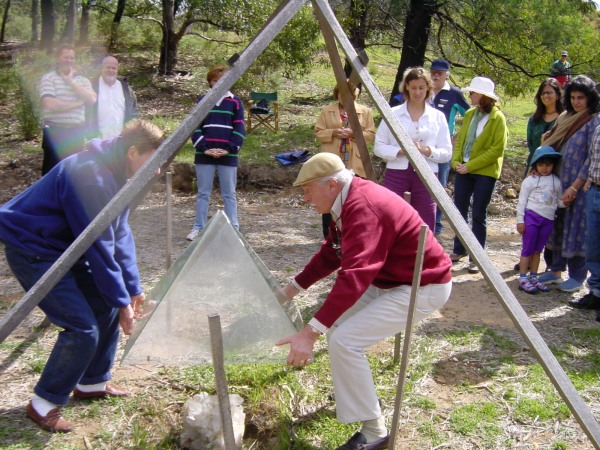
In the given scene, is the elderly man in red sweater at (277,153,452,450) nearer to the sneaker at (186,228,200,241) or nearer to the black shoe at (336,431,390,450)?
the black shoe at (336,431,390,450)

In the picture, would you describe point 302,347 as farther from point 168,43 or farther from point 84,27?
point 84,27

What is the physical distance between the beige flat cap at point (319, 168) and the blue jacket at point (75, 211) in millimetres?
875

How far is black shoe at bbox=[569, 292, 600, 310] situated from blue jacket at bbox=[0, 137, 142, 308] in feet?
12.9

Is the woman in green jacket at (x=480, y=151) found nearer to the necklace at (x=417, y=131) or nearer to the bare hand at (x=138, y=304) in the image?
the necklace at (x=417, y=131)

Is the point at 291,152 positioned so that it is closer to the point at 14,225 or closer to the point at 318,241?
the point at 318,241

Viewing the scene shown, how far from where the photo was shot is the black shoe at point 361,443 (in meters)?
3.08

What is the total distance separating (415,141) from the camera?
503 cm

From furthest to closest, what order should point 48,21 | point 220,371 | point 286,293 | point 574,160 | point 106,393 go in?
point 48,21 < point 574,160 < point 106,393 < point 286,293 < point 220,371

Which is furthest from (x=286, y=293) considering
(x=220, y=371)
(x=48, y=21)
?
(x=48, y=21)

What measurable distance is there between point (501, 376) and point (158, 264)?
3.30 metres

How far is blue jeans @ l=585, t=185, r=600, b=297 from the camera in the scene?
4988mm

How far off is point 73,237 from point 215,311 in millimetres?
805

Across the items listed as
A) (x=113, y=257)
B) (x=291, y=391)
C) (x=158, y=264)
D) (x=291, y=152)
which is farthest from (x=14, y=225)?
(x=291, y=152)

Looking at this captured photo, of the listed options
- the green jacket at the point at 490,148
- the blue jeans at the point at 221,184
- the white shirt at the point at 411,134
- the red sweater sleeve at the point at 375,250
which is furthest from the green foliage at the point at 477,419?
the blue jeans at the point at 221,184
